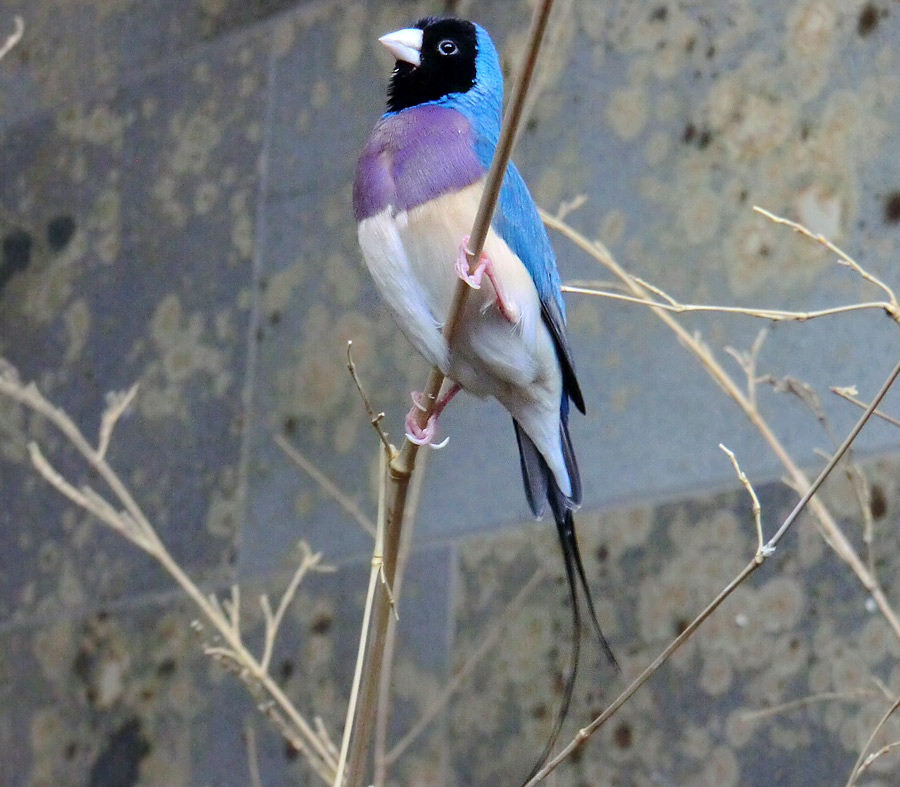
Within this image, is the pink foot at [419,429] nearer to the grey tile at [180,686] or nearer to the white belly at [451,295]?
the white belly at [451,295]

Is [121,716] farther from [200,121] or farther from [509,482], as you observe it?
[200,121]

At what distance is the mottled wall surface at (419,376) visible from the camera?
6.27 feet

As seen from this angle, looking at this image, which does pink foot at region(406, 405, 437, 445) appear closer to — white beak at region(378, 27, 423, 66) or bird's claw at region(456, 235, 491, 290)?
bird's claw at region(456, 235, 491, 290)

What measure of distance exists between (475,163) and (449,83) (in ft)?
0.52

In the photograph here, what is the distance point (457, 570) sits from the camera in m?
2.21

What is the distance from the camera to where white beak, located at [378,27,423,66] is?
4.87 feet

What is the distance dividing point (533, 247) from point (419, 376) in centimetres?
84

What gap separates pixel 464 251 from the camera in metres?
1.29

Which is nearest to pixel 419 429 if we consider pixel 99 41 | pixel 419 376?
pixel 419 376

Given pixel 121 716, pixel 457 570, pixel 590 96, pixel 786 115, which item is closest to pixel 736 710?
pixel 457 570

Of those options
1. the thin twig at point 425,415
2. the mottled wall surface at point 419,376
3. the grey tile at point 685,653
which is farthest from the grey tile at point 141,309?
the thin twig at point 425,415

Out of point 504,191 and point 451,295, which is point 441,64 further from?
point 451,295

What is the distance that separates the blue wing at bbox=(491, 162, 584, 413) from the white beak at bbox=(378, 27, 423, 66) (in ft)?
0.52

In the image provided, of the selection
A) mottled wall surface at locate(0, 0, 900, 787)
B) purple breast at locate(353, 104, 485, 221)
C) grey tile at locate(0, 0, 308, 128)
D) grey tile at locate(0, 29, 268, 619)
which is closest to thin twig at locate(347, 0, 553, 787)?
purple breast at locate(353, 104, 485, 221)
